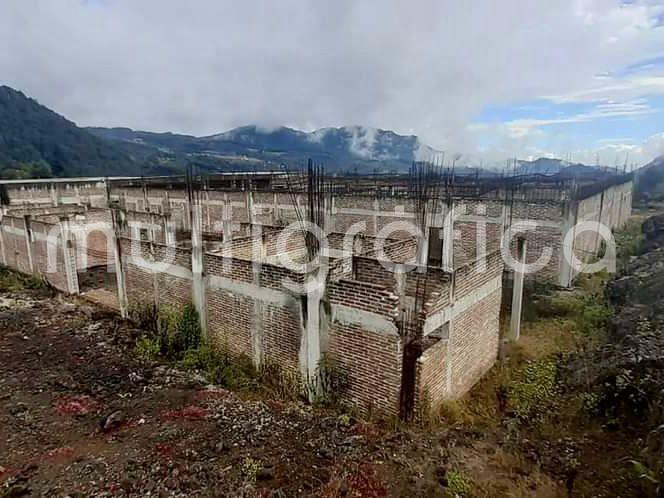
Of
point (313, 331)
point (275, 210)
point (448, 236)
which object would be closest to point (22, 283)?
point (275, 210)

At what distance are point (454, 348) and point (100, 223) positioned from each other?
12729mm

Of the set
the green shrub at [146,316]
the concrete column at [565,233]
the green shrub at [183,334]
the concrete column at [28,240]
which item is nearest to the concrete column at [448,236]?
the concrete column at [565,233]

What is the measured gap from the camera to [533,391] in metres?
6.72

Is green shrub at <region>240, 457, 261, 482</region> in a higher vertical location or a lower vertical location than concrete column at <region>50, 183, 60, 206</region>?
lower

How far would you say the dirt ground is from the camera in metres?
4.49

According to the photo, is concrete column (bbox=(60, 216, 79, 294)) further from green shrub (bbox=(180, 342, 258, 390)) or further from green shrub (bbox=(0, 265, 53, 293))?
green shrub (bbox=(180, 342, 258, 390))

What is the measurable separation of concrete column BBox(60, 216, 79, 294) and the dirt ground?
4.71 m

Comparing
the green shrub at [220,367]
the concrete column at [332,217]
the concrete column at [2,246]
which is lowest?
the green shrub at [220,367]

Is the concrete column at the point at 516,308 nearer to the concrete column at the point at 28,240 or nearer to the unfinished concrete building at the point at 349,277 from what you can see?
the unfinished concrete building at the point at 349,277

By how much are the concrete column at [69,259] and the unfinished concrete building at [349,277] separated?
0.04m

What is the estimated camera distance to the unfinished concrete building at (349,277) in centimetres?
595

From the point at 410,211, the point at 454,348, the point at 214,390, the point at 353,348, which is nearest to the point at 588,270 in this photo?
the point at 410,211

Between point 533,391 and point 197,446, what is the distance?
5.00m

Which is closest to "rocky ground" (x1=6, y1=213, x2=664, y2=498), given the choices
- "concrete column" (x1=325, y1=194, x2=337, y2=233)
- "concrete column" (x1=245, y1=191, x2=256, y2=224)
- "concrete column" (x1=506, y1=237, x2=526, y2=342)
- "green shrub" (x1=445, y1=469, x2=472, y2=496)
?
"green shrub" (x1=445, y1=469, x2=472, y2=496)
